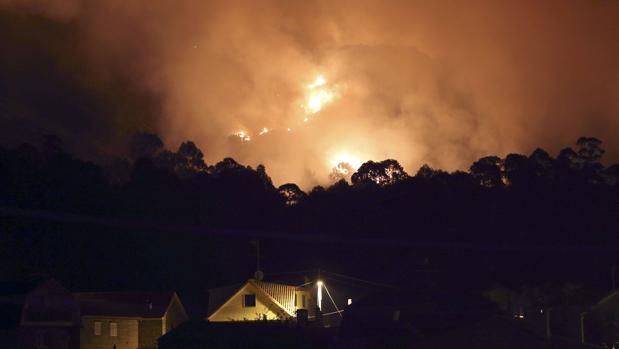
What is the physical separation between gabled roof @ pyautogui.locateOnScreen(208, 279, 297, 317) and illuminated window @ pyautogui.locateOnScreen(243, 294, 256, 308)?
46 centimetres

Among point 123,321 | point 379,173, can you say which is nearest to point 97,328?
point 123,321

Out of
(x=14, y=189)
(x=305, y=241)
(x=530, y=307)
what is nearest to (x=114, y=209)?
(x=14, y=189)

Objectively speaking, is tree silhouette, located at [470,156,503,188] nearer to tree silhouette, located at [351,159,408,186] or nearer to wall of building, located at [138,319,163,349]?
tree silhouette, located at [351,159,408,186]

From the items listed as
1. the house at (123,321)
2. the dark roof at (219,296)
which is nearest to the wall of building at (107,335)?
the house at (123,321)

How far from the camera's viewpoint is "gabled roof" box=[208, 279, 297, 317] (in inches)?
1692

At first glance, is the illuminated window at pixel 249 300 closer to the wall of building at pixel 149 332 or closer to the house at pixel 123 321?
the house at pixel 123 321

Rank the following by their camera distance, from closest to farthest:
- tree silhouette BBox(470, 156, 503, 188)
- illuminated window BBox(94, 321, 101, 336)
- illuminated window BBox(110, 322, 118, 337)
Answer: illuminated window BBox(110, 322, 118, 337)
illuminated window BBox(94, 321, 101, 336)
tree silhouette BBox(470, 156, 503, 188)

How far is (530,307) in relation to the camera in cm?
4859

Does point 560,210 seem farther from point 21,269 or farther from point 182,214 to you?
point 21,269

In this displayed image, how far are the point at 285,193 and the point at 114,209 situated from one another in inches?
793

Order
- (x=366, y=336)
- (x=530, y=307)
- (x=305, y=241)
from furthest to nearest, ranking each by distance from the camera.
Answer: (x=305, y=241)
(x=530, y=307)
(x=366, y=336)

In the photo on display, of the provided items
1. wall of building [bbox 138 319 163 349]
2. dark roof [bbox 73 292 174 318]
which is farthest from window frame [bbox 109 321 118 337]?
wall of building [bbox 138 319 163 349]

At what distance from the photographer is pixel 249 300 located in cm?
4300

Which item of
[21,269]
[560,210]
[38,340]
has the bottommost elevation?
[38,340]
